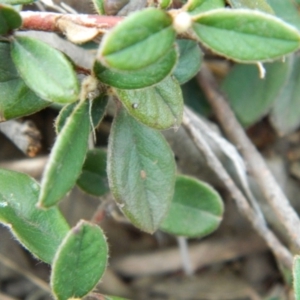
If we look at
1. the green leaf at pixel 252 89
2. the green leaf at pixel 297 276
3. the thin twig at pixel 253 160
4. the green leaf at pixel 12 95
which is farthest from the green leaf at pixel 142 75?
the green leaf at pixel 252 89

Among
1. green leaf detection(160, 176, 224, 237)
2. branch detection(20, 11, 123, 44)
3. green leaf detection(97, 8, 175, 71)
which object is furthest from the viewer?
green leaf detection(160, 176, 224, 237)

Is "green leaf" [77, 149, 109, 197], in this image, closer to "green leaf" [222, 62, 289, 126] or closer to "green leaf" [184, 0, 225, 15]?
"green leaf" [184, 0, 225, 15]

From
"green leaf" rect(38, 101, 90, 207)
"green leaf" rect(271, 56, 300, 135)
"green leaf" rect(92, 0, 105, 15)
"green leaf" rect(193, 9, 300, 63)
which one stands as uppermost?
"green leaf" rect(193, 9, 300, 63)

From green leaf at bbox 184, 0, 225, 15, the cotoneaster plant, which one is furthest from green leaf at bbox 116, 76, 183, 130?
green leaf at bbox 184, 0, 225, 15

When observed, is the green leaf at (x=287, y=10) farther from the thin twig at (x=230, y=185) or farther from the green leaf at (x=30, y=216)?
the green leaf at (x=30, y=216)

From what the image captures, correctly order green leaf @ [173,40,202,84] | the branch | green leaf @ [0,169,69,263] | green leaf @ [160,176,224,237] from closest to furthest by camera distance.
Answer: the branch < green leaf @ [0,169,69,263] < green leaf @ [173,40,202,84] < green leaf @ [160,176,224,237]

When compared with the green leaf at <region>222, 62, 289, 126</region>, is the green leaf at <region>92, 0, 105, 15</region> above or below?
above

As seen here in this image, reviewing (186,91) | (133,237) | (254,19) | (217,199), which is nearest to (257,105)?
(186,91)

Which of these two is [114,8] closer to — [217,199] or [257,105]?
[217,199]

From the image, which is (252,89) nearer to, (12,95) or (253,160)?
(253,160)
